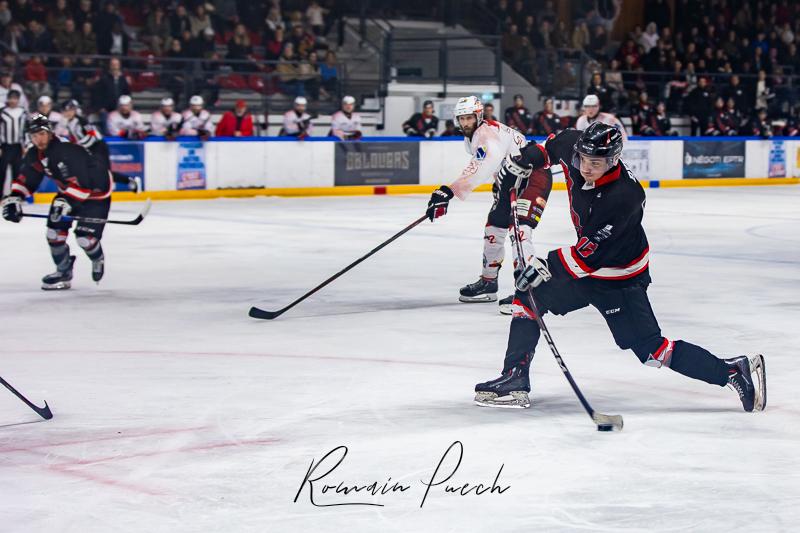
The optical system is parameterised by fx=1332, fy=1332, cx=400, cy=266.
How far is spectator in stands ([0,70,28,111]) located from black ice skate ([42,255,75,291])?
866 cm

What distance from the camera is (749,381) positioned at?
19.1 feet

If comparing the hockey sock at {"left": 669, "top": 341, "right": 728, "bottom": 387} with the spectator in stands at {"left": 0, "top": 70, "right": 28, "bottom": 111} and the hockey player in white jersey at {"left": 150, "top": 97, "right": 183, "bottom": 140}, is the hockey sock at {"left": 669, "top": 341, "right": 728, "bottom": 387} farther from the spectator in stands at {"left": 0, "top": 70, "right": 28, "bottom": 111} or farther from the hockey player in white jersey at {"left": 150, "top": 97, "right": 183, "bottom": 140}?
the hockey player in white jersey at {"left": 150, "top": 97, "right": 183, "bottom": 140}

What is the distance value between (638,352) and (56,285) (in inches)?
223

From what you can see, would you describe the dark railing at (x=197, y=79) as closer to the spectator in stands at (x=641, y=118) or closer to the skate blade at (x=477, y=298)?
the spectator in stands at (x=641, y=118)

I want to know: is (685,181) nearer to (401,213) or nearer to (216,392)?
(401,213)

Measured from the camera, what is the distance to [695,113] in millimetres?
26312

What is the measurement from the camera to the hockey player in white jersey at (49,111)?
Answer: 17514 mm

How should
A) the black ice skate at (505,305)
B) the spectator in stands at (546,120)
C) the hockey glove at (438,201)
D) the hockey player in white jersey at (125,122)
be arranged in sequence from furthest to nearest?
the spectator in stands at (546,120) → the hockey player in white jersey at (125,122) → the black ice skate at (505,305) → the hockey glove at (438,201)

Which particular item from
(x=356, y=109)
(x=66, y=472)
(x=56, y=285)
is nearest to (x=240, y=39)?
(x=356, y=109)

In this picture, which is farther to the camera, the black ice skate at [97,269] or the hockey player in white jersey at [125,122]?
the hockey player in white jersey at [125,122]

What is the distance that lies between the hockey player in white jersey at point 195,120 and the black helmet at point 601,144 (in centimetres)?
1460

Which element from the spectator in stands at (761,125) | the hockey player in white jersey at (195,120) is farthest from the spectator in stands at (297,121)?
the spectator in stands at (761,125)

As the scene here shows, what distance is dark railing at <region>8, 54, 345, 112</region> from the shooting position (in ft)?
64.1

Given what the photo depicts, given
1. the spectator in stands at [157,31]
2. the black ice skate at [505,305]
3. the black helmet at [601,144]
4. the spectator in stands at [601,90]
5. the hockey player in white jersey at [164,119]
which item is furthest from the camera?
the spectator in stands at [601,90]
